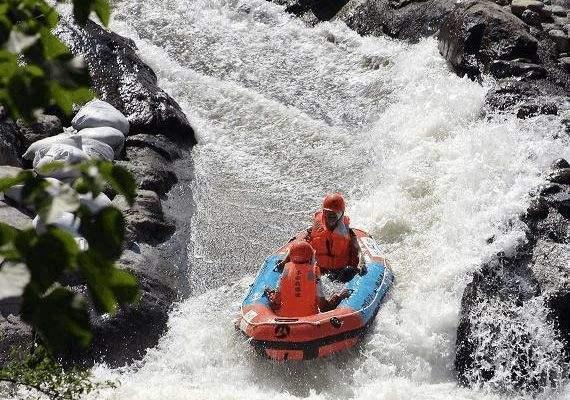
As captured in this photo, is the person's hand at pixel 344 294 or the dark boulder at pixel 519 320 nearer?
the dark boulder at pixel 519 320

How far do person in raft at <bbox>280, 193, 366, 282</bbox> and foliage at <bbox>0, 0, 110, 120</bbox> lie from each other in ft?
23.8

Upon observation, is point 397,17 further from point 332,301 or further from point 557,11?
point 332,301

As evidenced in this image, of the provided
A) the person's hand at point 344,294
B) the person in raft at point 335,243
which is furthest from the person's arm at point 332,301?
the person in raft at point 335,243

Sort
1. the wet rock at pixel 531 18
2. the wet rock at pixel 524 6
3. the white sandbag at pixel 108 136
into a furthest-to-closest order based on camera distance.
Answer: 1. the wet rock at pixel 524 6
2. the wet rock at pixel 531 18
3. the white sandbag at pixel 108 136

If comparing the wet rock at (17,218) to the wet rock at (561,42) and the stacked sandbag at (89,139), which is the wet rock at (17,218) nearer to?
the stacked sandbag at (89,139)

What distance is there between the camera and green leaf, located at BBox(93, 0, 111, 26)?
1.15 meters

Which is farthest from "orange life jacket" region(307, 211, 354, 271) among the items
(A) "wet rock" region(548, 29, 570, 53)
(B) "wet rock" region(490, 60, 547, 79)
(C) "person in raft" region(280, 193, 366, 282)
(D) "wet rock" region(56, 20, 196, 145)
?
Result: (A) "wet rock" region(548, 29, 570, 53)

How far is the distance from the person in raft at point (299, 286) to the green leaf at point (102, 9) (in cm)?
627

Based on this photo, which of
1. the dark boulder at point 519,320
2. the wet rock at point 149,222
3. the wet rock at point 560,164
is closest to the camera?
the dark boulder at point 519,320

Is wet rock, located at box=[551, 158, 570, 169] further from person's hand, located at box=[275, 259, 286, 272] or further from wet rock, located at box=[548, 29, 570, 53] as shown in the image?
wet rock, located at box=[548, 29, 570, 53]

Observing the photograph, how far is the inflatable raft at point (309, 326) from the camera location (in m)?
6.99

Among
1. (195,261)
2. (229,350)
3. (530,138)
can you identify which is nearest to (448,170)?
(530,138)

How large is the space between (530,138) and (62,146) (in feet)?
18.6

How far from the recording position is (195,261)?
29.7ft
